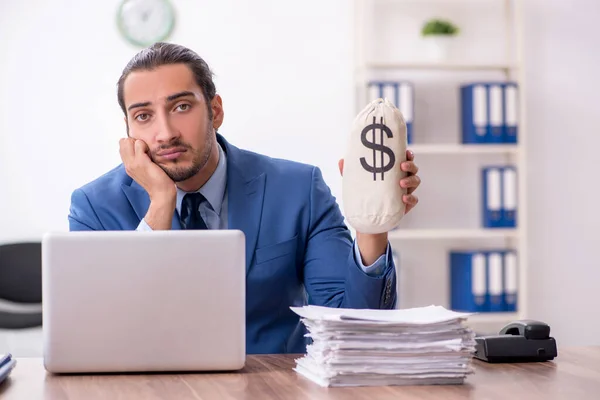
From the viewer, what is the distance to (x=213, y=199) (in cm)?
202

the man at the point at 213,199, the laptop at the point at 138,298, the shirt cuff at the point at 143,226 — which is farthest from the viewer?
the man at the point at 213,199

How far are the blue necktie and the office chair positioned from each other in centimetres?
123

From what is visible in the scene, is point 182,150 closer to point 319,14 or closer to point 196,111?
point 196,111

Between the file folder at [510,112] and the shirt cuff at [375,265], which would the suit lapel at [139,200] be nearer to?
the shirt cuff at [375,265]

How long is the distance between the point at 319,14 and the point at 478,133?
1.00 meters

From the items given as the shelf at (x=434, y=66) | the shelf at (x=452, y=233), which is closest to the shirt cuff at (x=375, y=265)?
the shelf at (x=452, y=233)

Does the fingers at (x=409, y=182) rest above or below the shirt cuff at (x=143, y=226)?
above

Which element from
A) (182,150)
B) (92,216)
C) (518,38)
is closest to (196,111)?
(182,150)

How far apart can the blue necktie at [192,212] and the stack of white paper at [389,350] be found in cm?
76

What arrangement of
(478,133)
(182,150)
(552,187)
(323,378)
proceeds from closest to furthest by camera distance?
(323,378) → (182,150) → (478,133) → (552,187)

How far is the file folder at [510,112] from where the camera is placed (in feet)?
13.0

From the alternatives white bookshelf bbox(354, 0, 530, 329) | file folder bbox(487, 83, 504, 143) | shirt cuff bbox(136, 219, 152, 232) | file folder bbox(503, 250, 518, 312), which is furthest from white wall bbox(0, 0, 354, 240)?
shirt cuff bbox(136, 219, 152, 232)

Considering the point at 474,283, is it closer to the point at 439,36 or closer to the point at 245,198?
the point at 439,36

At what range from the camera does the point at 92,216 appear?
2.00m
